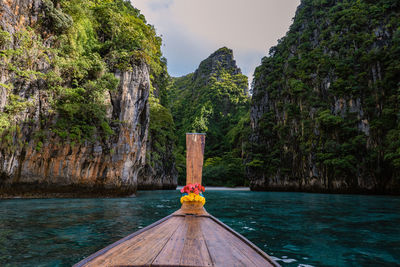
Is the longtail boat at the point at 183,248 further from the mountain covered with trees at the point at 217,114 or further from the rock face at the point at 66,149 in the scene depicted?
the mountain covered with trees at the point at 217,114

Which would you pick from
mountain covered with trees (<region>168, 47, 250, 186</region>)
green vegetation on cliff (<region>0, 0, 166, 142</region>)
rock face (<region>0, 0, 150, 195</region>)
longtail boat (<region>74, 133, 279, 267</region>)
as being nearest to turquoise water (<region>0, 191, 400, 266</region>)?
longtail boat (<region>74, 133, 279, 267</region>)

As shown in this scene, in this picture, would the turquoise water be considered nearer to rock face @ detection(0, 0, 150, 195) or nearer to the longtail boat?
the longtail boat

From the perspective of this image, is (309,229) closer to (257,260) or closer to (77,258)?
(257,260)

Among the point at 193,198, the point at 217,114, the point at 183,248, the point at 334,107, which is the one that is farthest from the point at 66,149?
the point at 217,114

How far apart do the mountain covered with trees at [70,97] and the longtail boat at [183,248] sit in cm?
1051

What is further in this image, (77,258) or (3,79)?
(3,79)

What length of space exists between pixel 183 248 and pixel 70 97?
1324cm

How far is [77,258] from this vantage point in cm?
331

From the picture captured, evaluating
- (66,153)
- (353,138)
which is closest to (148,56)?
(66,153)

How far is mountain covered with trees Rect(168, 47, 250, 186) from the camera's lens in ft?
138

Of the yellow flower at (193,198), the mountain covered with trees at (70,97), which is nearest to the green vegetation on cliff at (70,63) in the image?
the mountain covered with trees at (70,97)

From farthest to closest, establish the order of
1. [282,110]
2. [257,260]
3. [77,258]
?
[282,110]
[77,258]
[257,260]

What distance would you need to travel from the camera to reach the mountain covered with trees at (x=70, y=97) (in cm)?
1034

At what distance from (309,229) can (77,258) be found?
5.34m
